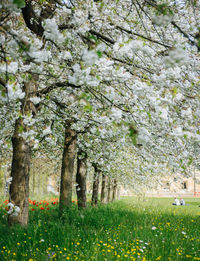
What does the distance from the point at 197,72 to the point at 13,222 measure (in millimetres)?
4154

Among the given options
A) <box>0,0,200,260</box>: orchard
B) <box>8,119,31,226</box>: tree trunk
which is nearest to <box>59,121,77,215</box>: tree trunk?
<box>0,0,200,260</box>: orchard

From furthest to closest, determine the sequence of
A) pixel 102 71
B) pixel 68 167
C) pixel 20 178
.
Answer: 1. pixel 68 167
2. pixel 20 178
3. pixel 102 71

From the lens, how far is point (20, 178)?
4.55 metres

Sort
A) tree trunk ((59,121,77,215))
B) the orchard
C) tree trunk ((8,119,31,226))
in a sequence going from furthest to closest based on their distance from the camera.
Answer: tree trunk ((59,121,77,215)) < tree trunk ((8,119,31,226)) < the orchard

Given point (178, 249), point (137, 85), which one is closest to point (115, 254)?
point (178, 249)

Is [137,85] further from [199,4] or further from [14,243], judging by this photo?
[14,243]

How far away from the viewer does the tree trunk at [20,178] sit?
14.8ft

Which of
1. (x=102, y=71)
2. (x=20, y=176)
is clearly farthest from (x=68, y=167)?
(x=102, y=71)

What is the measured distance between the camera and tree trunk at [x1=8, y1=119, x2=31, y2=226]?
450 cm

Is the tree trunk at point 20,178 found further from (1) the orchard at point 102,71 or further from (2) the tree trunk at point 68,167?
(2) the tree trunk at point 68,167

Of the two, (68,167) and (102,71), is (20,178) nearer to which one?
(68,167)

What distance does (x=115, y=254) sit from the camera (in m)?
3.60

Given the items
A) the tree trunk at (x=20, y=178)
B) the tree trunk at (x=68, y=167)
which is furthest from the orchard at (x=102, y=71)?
the tree trunk at (x=68, y=167)

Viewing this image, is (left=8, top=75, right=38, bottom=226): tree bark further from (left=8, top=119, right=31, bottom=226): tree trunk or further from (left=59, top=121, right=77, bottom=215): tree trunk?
(left=59, top=121, right=77, bottom=215): tree trunk
